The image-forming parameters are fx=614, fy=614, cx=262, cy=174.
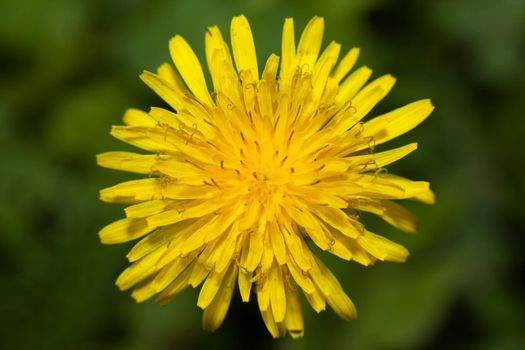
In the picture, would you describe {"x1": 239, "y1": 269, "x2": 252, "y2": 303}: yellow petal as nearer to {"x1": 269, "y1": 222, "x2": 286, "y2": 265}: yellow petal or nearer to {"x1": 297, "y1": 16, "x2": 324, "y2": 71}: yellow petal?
{"x1": 269, "y1": 222, "x2": 286, "y2": 265}: yellow petal

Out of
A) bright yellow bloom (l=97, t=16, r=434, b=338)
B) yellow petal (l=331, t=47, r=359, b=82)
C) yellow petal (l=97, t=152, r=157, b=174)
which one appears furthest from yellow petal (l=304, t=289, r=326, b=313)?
yellow petal (l=331, t=47, r=359, b=82)

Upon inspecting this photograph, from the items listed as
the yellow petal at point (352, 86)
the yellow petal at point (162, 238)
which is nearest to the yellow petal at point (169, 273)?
the yellow petal at point (162, 238)

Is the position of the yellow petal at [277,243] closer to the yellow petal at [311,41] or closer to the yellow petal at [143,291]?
the yellow petal at [143,291]

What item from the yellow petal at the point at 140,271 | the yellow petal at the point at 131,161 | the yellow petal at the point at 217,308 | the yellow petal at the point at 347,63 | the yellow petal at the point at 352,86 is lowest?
the yellow petal at the point at 217,308

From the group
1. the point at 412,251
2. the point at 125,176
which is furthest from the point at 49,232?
the point at 412,251

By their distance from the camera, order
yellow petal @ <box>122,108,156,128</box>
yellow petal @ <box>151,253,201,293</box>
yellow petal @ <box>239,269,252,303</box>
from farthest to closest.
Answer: yellow petal @ <box>122,108,156,128</box> < yellow petal @ <box>151,253,201,293</box> < yellow petal @ <box>239,269,252,303</box>

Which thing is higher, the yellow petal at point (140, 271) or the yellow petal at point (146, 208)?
the yellow petal at point (146, 208)
